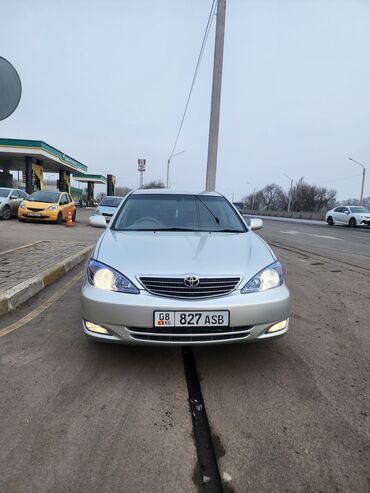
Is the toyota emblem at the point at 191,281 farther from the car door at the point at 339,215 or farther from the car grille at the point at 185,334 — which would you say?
the car door at the point at 339,215

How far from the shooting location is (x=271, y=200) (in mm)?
117188

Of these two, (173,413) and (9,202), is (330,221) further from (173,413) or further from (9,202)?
(173,413)

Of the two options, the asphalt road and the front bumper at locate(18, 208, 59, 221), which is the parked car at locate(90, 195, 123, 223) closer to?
the front bumper at locate(18, 208, 59, 221)

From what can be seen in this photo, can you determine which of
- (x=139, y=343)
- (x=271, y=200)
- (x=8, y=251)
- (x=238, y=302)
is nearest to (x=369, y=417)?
(x=238, y=302)

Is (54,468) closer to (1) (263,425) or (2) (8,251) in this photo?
(1) (263,425)

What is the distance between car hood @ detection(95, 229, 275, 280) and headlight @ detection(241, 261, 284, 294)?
46 millimetres

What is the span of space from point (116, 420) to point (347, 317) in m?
3.26

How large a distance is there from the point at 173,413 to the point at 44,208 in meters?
15.3

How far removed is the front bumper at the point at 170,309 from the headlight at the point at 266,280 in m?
0.06

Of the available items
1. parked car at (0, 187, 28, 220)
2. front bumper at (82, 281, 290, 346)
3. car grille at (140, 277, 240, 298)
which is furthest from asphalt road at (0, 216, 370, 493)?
parked car at (0, 187, 28, 220)

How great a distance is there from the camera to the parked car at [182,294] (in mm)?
2643

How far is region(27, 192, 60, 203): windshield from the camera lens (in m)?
16.6

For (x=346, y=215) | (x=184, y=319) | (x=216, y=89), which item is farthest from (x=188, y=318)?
(x=346, y=215)

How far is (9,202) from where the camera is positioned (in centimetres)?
1683
